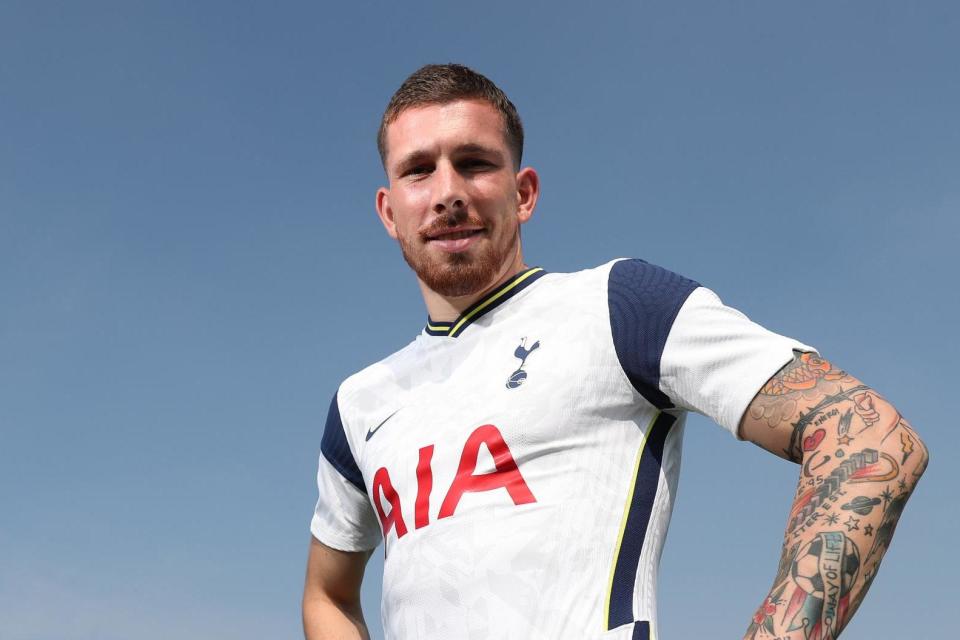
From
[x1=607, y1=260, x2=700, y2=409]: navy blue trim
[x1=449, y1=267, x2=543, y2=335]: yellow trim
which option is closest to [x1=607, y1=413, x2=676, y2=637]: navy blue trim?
[x1=607, y1=260, x2=700, y2=409]: navy blue trim

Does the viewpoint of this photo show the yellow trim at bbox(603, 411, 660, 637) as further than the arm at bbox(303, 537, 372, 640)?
No

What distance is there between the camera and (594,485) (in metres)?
3.27

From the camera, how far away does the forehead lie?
401 centimetres

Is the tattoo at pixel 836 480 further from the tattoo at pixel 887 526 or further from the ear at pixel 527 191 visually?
the ear at pixel 527 191

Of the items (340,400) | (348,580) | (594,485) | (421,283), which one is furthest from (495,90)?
(348,580)

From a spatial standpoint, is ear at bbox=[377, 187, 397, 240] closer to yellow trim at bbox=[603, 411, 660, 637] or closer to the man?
the man

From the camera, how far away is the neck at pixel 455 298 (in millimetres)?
4105

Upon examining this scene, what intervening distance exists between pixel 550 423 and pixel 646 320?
0.51 m

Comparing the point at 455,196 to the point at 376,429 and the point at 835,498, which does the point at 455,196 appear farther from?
the point at 835,498

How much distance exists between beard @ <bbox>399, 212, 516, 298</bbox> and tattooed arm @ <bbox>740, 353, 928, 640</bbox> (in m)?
1.53

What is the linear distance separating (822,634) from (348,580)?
9.48ft

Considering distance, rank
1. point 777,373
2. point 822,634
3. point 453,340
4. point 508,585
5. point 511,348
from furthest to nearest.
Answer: point 453,340 < point 511,348 < point 508,585 < point 777,373 < point 822,634

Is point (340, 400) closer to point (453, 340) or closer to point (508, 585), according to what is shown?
point (453, 340)

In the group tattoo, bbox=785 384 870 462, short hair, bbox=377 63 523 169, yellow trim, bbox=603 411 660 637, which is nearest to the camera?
tattoo, bbox=785 384 870 462
